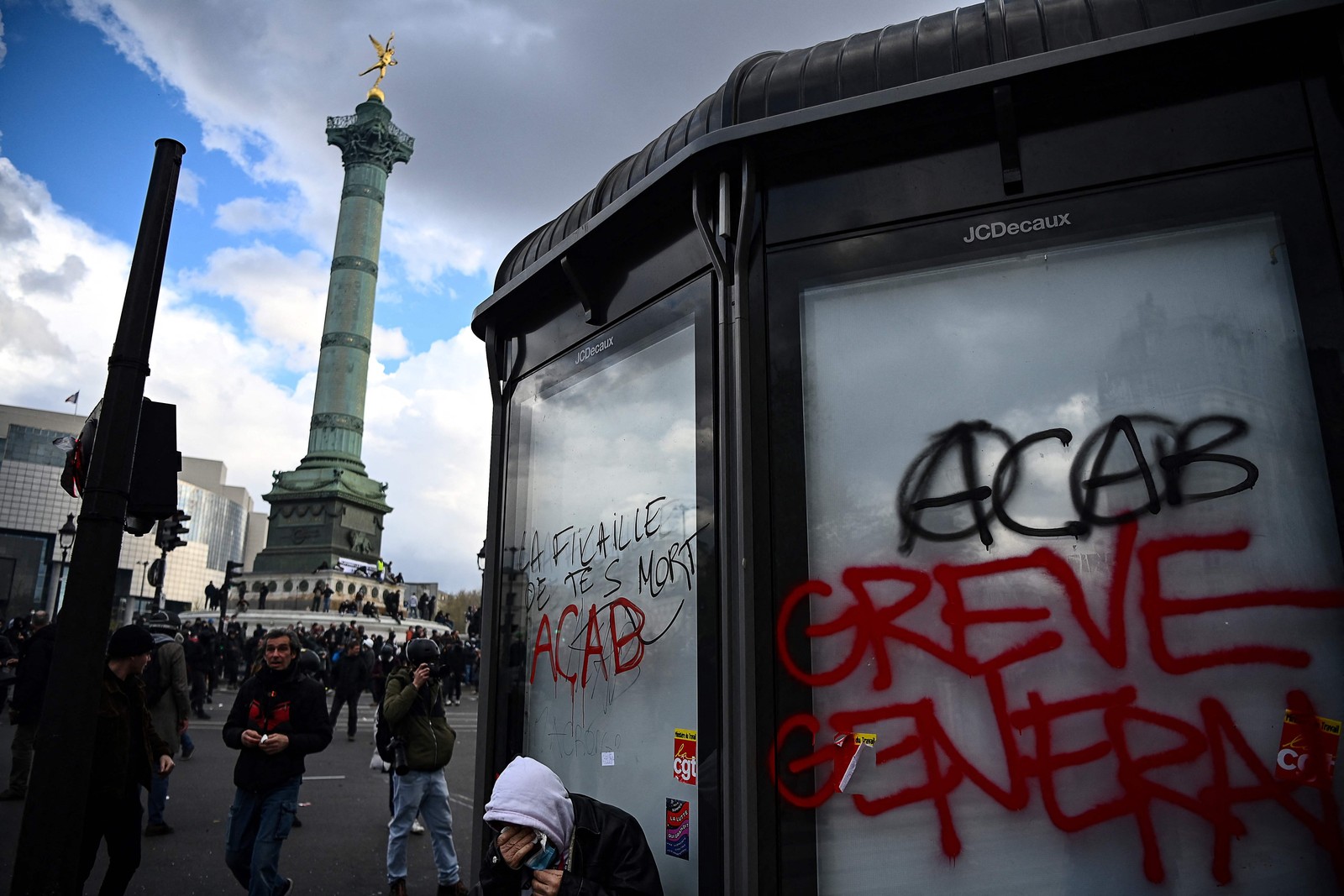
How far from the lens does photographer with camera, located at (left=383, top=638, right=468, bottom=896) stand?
5.67 meters

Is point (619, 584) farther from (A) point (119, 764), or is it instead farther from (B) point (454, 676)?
(B) point (454, 676)

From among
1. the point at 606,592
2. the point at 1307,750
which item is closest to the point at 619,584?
the point at 606,592

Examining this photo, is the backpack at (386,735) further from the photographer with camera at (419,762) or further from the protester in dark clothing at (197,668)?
the protester in dark clothing at (197,668)

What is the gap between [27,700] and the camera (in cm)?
748

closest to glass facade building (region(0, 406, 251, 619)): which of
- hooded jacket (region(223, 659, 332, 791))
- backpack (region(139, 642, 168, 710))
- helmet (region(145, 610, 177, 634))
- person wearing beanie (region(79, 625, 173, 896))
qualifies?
helmet (region(145, 610, 177, 634))

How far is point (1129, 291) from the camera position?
3.32 metres

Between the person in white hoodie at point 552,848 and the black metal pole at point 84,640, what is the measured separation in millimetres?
1760

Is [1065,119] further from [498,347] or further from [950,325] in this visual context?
[498,347]

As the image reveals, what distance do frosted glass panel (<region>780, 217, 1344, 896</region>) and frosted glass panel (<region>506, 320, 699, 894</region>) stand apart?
0.69m

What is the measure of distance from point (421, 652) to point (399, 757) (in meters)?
0.70

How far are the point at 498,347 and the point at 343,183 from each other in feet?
153

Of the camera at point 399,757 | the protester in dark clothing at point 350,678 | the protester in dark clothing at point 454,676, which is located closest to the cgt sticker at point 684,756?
the camera at point 399,757

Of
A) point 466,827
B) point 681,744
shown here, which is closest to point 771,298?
point 681,744

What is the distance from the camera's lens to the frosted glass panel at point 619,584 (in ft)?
12.8
